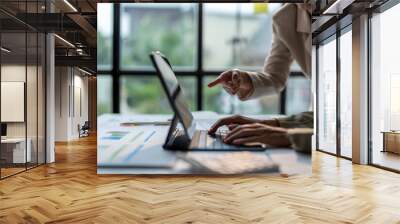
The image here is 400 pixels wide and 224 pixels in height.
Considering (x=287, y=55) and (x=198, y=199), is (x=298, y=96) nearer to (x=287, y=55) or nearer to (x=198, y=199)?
(x=287, y=55)

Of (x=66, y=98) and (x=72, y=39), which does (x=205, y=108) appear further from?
(x=66, y=98)

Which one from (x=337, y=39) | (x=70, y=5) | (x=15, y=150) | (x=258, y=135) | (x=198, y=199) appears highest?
(x=70, y=5)

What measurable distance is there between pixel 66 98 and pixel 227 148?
11.1m

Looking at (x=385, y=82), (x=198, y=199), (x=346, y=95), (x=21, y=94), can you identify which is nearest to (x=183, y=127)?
(x=198, y=199)

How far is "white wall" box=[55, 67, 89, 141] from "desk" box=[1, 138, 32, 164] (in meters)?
6.11

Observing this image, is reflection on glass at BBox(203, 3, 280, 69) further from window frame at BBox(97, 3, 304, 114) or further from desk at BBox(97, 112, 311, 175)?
desk at BBox(97, 112, 311, 175)

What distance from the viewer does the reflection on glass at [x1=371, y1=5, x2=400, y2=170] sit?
6242mm

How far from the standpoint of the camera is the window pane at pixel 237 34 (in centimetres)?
252

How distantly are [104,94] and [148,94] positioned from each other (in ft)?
0.97

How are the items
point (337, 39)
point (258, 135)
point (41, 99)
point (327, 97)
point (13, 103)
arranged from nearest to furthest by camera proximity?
point (258, 135) < point (13, 103) < point (41, 99) < point (337, 39) < point (327, 97)

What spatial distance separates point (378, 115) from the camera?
675cm

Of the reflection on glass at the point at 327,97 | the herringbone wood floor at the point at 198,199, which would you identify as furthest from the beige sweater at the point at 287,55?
the reflection on glass at the point at 327,97

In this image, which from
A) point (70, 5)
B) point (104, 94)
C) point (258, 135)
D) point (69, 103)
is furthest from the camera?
point (69, 103)

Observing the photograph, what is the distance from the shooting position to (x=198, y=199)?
4.17 m
